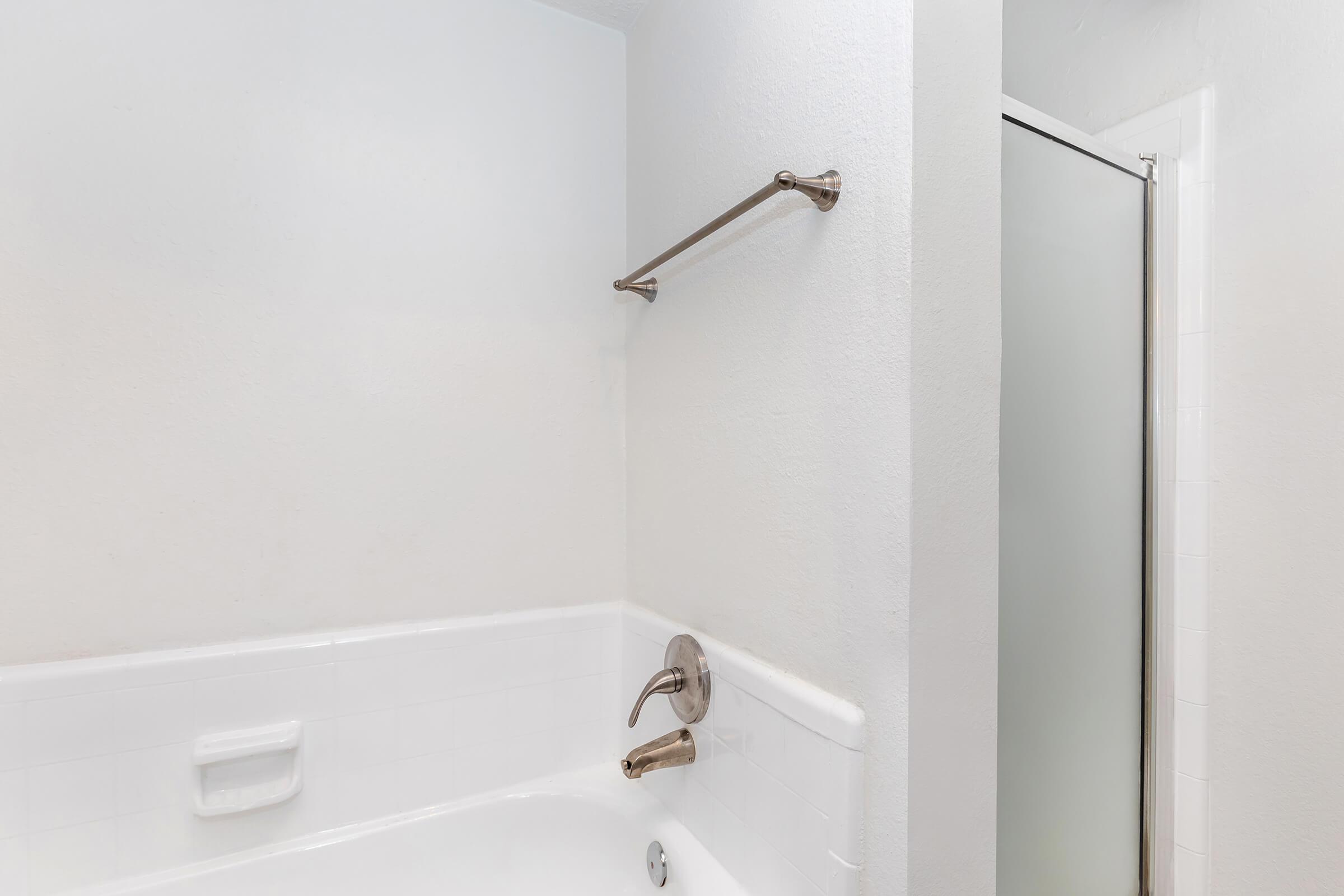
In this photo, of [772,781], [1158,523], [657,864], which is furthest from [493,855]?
[1158,523]

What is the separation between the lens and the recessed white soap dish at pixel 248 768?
117cm

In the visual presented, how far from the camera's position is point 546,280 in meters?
1.53

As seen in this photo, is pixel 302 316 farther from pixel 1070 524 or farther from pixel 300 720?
pixel 1070 524

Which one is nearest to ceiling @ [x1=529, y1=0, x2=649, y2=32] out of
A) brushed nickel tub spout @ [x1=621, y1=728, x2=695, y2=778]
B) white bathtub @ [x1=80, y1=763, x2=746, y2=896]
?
brushed nickel tub spout @ [x1=621, y1=728, x2=695, y2=778]

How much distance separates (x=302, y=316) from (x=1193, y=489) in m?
1.79

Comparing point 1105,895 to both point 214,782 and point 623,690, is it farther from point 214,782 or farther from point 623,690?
point 214,782

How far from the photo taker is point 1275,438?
3.85ft

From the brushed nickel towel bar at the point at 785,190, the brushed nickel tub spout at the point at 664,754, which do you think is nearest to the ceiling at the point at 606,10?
the brushed nickel towel bar at the point at 785,190

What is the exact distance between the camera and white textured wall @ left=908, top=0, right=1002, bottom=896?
81 centimetres

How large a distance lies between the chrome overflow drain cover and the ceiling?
1.82 meters

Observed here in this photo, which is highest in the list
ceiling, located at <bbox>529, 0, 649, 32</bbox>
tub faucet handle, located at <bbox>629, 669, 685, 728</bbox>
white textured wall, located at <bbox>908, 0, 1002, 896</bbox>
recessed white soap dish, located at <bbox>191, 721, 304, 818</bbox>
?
ceiling, located at <bbox>529, 0, 649, 32</bbox>

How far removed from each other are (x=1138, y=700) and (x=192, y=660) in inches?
71.4

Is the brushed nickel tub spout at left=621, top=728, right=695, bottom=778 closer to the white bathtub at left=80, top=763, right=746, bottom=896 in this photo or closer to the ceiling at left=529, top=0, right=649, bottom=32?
the white bathtub at left=80, top=763, right=746, bottom=896

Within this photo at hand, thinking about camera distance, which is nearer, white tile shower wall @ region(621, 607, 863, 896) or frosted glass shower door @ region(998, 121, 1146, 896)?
white tile shower wall @ region(621, 607, 863, 896)
